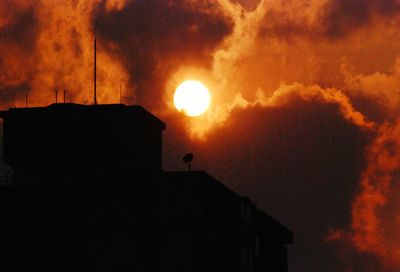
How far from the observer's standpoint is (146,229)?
8062 cm

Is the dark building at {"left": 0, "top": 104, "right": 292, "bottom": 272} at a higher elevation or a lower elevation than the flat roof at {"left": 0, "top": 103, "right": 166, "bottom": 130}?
lower

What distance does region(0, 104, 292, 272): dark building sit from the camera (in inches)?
3140

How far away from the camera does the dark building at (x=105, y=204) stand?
262 ft

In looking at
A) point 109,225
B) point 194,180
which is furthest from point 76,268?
point 194,180

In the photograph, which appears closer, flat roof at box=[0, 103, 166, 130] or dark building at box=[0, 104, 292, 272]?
dark building at box=[0, 104, 292, 272]

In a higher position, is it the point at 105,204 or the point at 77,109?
the point at 77,109

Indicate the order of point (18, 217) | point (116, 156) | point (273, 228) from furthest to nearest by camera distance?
point (273, 228) < point (116, 156) < point (18, 217)

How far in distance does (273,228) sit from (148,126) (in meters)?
19.7

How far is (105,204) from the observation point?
269 ft

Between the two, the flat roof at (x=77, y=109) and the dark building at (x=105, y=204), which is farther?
the flat roof at (x=77, y=109)

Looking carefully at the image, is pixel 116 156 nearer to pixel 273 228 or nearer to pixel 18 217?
pixel 18 217

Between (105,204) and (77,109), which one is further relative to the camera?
(77,109)

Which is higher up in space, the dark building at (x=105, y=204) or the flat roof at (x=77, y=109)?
the flat roof at (x=77, y=109)

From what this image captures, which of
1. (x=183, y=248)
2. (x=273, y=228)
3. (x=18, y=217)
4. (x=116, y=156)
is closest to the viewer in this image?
(x=183, y=248)
